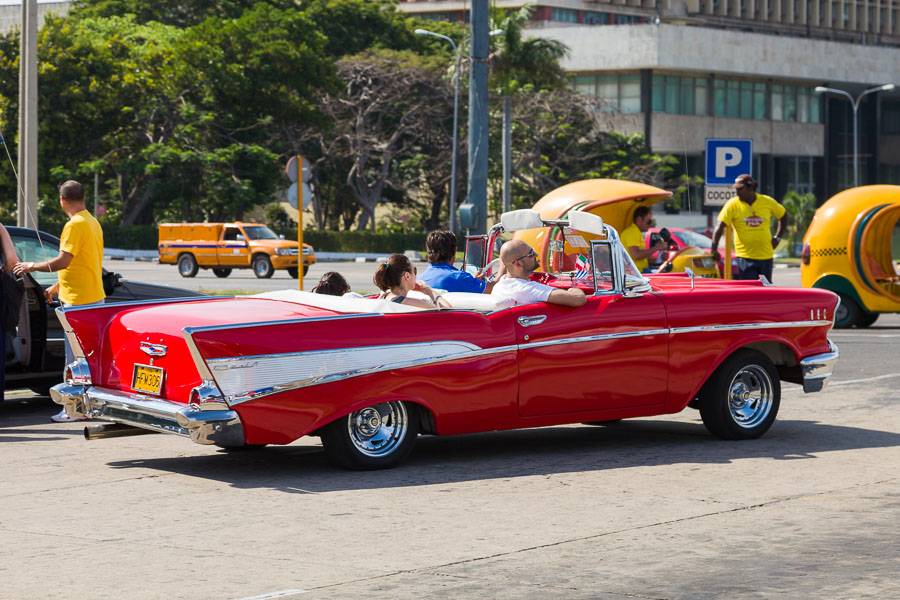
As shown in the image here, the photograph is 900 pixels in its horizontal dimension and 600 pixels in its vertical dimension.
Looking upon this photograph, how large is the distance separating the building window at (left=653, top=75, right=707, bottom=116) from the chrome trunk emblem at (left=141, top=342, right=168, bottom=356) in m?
67.0

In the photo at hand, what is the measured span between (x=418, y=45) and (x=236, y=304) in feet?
203

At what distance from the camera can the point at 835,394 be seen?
12.5 meters

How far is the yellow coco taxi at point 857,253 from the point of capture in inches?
758

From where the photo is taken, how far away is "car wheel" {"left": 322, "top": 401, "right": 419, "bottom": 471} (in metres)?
8.25

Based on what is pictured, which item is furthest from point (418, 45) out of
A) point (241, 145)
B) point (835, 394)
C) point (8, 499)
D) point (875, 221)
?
point (8, 499)

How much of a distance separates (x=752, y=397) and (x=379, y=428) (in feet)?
9.28

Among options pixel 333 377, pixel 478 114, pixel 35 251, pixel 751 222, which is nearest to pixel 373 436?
pixel 333 377

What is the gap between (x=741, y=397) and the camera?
9.67 meters

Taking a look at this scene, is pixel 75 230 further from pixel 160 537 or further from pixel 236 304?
pixel 160 537

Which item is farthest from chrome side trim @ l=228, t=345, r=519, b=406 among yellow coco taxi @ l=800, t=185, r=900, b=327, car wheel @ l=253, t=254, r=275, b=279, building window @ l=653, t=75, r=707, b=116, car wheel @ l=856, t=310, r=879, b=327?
building window @ l=653, t=75, r=707, b=116

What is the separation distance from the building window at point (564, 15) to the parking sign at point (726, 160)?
76.5m

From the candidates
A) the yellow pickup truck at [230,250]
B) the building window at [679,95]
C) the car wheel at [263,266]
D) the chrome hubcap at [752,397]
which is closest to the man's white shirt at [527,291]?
the chrome hubcap at [752,397]

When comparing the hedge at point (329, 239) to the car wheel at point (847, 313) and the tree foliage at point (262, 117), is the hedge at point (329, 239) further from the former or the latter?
the car wheel at point (847, 313)

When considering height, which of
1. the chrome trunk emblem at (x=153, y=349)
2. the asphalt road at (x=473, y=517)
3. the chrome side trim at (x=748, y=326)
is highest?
the chrome side trim at (x=748, y=326)
